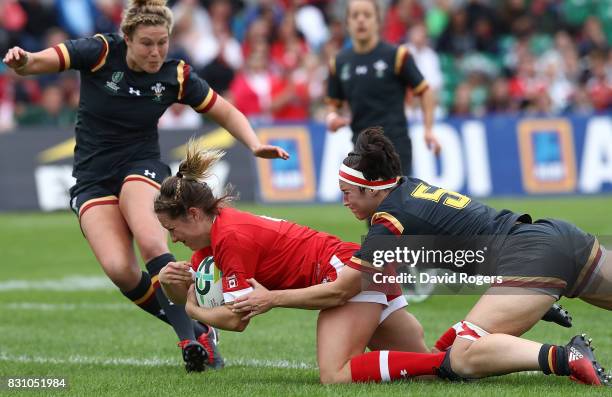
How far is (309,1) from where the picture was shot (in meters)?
21.9

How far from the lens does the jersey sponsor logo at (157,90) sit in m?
7.48

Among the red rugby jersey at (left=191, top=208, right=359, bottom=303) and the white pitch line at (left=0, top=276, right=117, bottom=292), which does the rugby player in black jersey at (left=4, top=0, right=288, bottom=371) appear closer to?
the red rugby jersey at (left=191, top=208, right=359, bottom=303)

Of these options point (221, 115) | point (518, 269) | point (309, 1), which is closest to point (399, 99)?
point (221, 115)

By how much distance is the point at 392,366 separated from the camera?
6137 mm

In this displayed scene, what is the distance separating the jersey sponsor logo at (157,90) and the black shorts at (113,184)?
411 mm

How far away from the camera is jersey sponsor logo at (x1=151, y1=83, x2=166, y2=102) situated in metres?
7.48

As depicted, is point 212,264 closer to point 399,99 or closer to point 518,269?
point 518,269

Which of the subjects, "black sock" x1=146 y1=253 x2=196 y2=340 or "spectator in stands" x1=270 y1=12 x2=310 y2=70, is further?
"spectator in stands" x1=270 y1=12 x2=310 y2=70

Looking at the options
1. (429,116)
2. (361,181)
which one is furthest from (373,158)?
(429,116)

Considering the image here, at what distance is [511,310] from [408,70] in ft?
14.1

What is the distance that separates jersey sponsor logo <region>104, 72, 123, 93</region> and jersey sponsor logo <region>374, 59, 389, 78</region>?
121 inches

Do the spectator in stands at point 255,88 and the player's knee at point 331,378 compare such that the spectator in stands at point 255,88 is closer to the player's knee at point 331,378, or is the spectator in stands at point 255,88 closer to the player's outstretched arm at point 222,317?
the player's outstretched arm at point 222,317

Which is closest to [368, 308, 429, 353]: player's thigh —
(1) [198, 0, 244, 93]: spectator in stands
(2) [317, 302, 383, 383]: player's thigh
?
(2) [317, 302, 383, 383]: player's thigh

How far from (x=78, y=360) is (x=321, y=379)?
6.19ft
